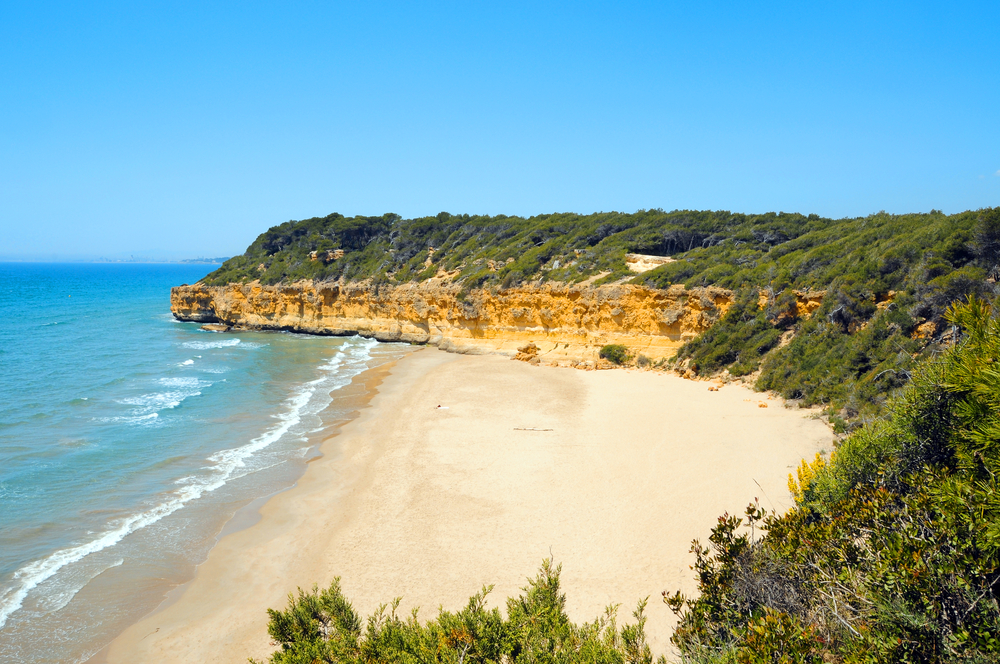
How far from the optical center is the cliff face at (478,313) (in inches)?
1054

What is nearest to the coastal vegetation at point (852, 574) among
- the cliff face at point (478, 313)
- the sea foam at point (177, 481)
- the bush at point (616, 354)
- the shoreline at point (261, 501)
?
the shoreline at point (261, 501)

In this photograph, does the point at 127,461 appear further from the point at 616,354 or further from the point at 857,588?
the point at 616,354

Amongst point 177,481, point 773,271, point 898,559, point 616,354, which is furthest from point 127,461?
point 773,271

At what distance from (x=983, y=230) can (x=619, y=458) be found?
1422 centimetres

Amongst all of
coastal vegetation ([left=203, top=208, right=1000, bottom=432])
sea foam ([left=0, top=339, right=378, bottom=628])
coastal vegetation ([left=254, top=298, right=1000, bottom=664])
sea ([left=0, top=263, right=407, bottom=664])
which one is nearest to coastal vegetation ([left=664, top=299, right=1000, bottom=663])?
coastal vegetation ([left=254, top=298, right=1000, bottom=664])

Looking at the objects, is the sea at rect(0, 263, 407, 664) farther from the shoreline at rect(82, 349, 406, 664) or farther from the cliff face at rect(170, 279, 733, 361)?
the cliff face at rect(170, 279, 733, 361)

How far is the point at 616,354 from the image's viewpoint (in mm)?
27438

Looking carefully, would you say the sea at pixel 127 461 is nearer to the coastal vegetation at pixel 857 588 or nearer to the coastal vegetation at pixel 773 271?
the coastal vegetation at pixel 857 588

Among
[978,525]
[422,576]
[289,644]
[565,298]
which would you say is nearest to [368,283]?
[565,298]

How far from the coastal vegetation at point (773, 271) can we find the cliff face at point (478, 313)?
84 cm

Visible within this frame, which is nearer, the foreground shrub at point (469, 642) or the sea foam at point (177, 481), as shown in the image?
the foreground shrub at point (469, 642)

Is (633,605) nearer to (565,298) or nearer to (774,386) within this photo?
(774,386)

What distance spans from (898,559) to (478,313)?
29.9m

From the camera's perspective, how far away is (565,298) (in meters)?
30.0
